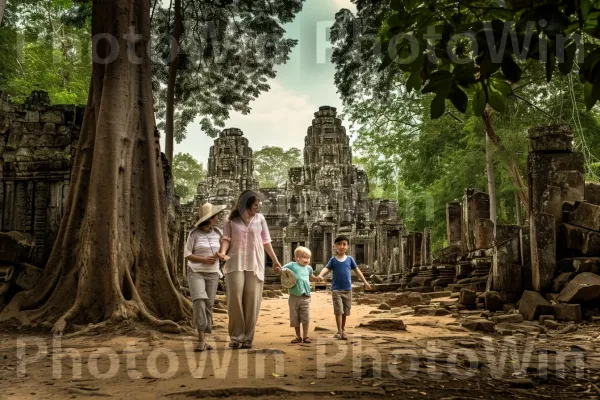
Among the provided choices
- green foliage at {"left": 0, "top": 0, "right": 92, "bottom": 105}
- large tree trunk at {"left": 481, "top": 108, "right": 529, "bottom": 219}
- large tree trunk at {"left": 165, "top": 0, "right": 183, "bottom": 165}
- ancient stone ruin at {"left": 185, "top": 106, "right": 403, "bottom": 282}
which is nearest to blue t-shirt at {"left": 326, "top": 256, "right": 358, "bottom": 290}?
large tree trunk at {"left": 165, "top": 0, "right": 183, "bottom": 165}

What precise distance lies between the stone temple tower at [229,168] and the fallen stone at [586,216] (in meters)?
32.9

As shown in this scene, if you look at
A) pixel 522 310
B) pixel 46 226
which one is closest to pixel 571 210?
pixel 522 310

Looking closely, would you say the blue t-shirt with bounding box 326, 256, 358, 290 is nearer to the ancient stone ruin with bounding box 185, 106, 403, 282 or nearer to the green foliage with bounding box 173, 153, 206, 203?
the ancient stone ruin with bounding box 185, 106, 403, 282

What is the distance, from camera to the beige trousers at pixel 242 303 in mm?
4840

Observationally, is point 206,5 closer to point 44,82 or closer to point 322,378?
point 44,82


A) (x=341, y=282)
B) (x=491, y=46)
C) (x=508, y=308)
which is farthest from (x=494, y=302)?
(x=491, y=46)

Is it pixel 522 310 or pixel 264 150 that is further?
pixel 264 150

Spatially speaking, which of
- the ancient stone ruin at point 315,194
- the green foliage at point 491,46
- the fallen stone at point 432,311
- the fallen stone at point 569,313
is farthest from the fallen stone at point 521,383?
the ancient stone ruin at point 315,194

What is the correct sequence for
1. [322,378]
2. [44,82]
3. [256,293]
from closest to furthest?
[322,378] → [256,293] → [44,82]

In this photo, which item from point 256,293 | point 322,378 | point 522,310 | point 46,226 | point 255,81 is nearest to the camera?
point 322,378

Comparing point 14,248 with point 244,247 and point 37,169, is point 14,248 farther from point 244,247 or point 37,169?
point 244,247

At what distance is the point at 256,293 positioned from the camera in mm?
4949

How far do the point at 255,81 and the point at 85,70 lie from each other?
11.8 meters

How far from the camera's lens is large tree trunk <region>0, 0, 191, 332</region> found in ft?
19.8
